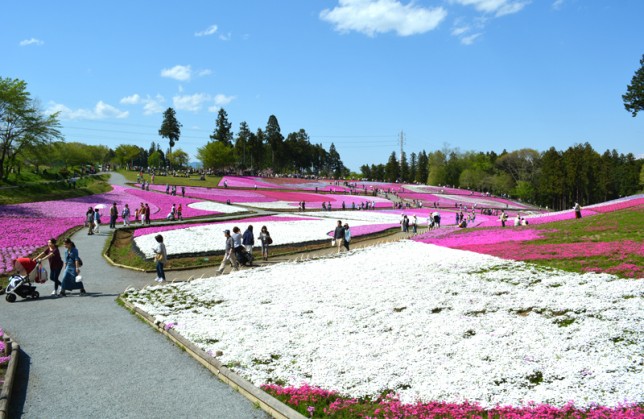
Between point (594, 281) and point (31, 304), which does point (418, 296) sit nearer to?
point (594, 281)

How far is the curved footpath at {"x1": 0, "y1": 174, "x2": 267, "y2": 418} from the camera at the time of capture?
873 centimetres

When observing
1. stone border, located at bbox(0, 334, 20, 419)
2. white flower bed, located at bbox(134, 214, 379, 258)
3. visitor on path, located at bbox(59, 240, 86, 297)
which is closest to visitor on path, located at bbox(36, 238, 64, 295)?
visitor on path, located at bbox(59, 240, 86, 297)

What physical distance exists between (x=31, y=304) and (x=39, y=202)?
118ft

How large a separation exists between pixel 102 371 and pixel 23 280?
8998 mm

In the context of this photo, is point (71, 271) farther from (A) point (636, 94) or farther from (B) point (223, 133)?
(B) point (223, 133)

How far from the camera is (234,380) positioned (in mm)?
9875

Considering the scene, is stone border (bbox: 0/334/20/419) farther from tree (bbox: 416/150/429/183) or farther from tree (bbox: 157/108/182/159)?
tree (bbox: 416/150/429/183)

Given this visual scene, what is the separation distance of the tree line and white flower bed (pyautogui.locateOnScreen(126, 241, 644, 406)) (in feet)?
338

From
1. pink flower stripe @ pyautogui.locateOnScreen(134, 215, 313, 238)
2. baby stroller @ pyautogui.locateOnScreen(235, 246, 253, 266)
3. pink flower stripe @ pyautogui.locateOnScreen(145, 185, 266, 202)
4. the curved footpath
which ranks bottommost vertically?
the curved footpath

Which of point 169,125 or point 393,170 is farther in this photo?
point 393,170

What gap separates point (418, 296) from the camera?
1648 centimetres

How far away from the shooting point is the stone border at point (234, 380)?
8438mm

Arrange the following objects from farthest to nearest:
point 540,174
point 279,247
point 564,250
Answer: point 540,174
point 279,247
point 564,250

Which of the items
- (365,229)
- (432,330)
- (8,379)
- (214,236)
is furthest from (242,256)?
(365,229)
